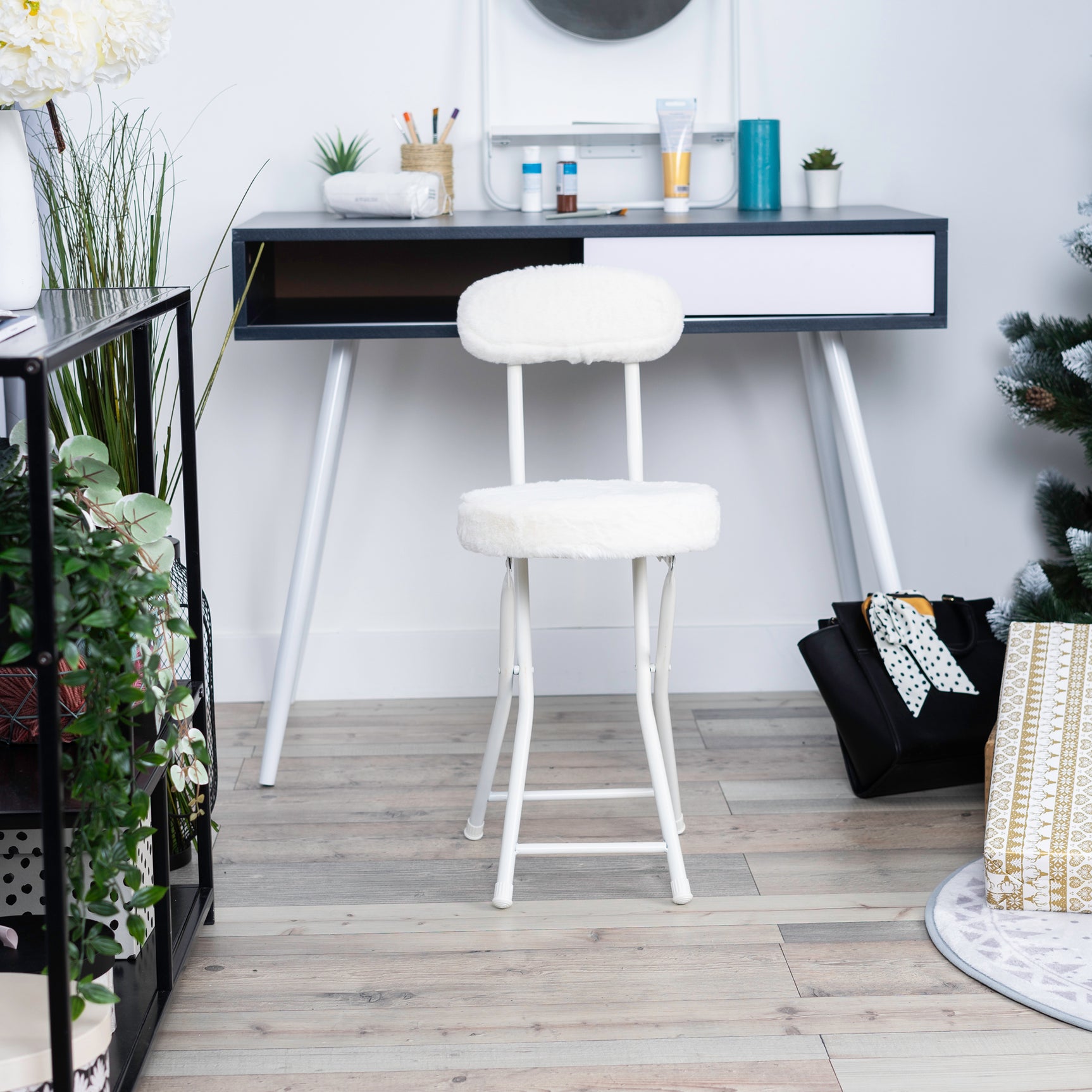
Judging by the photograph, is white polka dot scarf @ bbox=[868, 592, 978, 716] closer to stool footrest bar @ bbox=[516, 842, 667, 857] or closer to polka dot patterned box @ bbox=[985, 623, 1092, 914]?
polka dot patterned box @ bbox=[985, 623, 1092, 914]

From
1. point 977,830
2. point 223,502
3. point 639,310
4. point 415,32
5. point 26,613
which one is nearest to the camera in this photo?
point 26,613

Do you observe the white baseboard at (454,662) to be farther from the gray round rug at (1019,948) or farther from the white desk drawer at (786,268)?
the gray round rug at (1019,948)

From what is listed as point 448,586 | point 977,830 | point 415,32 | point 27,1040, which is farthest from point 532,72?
point 27,1040

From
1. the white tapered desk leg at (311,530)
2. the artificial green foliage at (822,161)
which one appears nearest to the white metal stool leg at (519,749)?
the white tapered desk leg at (311,530)

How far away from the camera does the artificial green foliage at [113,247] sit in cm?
184

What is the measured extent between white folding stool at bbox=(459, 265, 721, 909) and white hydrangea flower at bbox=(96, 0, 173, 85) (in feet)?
2.08

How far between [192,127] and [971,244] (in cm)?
152

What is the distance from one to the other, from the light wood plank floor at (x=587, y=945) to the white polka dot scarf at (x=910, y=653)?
196 millimetres

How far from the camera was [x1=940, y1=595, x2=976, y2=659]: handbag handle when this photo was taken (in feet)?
6.83

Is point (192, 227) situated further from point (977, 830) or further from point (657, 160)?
point (977, 830)

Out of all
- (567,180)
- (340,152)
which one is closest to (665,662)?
(567,180)

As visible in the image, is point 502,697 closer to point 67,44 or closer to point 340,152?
point 67,44

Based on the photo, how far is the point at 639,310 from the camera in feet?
5.97

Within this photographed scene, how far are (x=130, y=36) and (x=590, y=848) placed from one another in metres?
1.13
